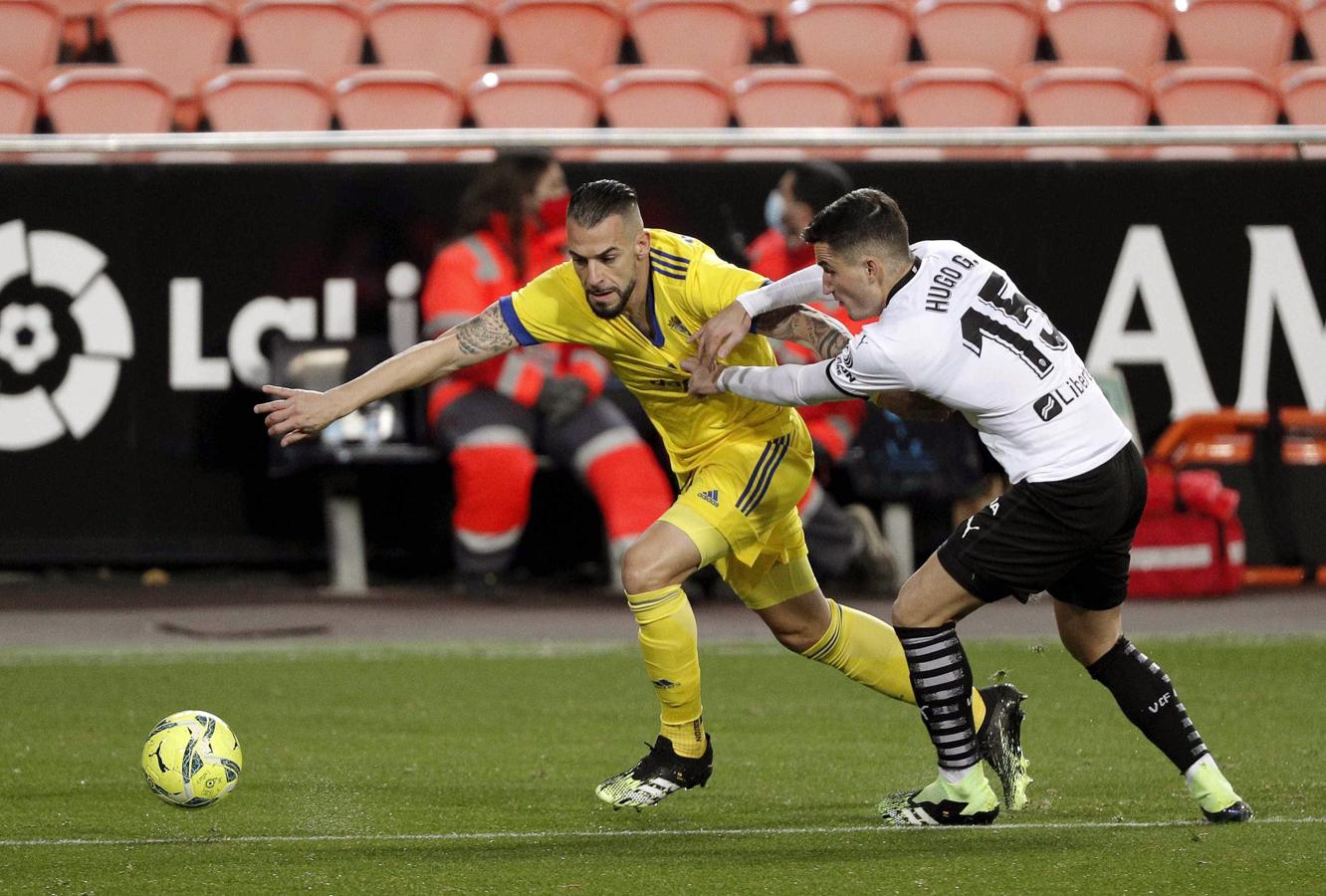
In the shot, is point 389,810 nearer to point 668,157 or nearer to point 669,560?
point 669,560

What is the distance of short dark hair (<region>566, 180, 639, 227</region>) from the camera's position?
5668 mm

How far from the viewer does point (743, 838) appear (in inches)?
213

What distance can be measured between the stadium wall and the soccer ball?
5.14 meters

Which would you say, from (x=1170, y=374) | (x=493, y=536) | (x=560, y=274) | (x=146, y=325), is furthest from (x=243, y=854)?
(x=1170, y=374)

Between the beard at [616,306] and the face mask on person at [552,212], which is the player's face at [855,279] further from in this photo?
the face mask on person at [552,212]

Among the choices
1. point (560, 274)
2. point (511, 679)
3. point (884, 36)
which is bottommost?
point (511, 679)

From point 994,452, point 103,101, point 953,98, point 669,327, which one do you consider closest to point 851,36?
point 953,98

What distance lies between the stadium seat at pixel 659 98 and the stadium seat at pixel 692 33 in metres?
1.02

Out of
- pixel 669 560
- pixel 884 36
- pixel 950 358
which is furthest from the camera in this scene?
pixel 884 36

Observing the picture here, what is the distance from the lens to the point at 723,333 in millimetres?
5625

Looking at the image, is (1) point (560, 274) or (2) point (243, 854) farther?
(1) point (560, 274)

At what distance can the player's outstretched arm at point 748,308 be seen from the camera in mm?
5625

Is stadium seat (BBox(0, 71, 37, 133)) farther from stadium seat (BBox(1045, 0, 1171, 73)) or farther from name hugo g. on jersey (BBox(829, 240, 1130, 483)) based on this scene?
name hugo g. on jersey (BBox(829, 240, 1130, 483))

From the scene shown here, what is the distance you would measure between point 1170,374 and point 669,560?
Answer: 587 centimetres
